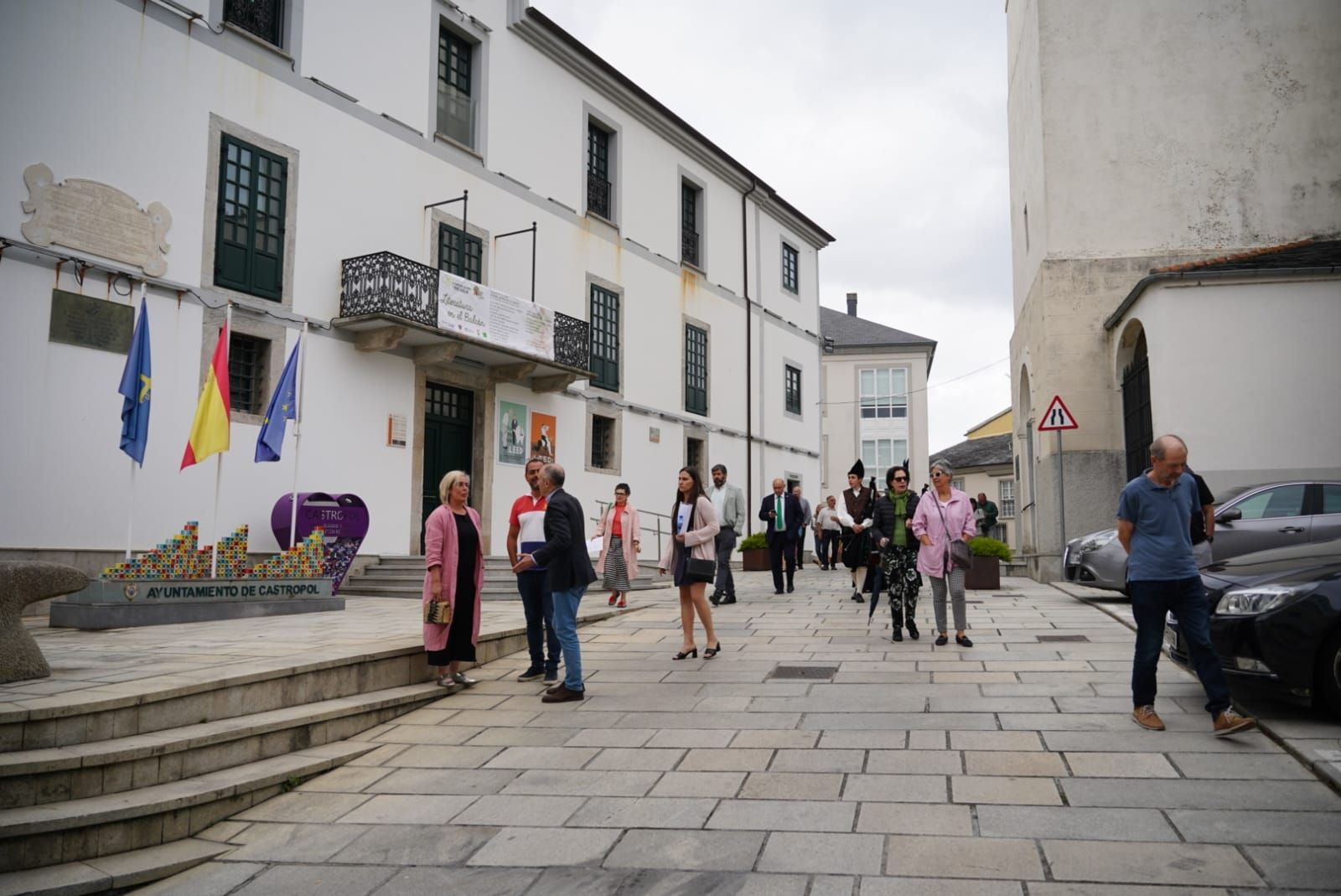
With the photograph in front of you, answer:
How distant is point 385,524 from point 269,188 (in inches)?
224

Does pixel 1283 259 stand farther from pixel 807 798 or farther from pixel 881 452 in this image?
pixel 881 452

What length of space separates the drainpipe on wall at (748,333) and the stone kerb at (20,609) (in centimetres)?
2393

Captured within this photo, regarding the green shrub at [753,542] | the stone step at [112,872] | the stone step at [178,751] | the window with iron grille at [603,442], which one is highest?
the window with iron grille at [603,442]

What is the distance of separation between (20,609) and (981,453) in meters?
51.1

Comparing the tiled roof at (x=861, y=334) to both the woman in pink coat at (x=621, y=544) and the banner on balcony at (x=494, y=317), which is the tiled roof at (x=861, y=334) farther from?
the woman in pink coat at (x=621, y=544)

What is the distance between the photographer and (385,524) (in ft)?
58.5

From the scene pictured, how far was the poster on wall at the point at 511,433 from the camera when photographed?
2080 cm

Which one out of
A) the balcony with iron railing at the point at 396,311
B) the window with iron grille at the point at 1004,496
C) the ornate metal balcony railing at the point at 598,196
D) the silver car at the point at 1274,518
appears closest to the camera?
the silver car at the point at 1274,518

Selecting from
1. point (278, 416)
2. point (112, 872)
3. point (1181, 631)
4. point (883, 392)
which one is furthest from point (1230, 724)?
→ point (883, 392)

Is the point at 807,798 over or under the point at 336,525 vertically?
under

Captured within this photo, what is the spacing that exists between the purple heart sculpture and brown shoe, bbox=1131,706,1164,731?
10.2 metres

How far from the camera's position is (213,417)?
1244 centimetres

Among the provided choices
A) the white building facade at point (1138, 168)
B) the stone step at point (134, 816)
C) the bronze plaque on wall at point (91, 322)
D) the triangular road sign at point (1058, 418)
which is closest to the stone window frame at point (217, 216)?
the bronze plaque on wall at point (91, 322)

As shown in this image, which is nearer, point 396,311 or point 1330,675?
point 1330,675
